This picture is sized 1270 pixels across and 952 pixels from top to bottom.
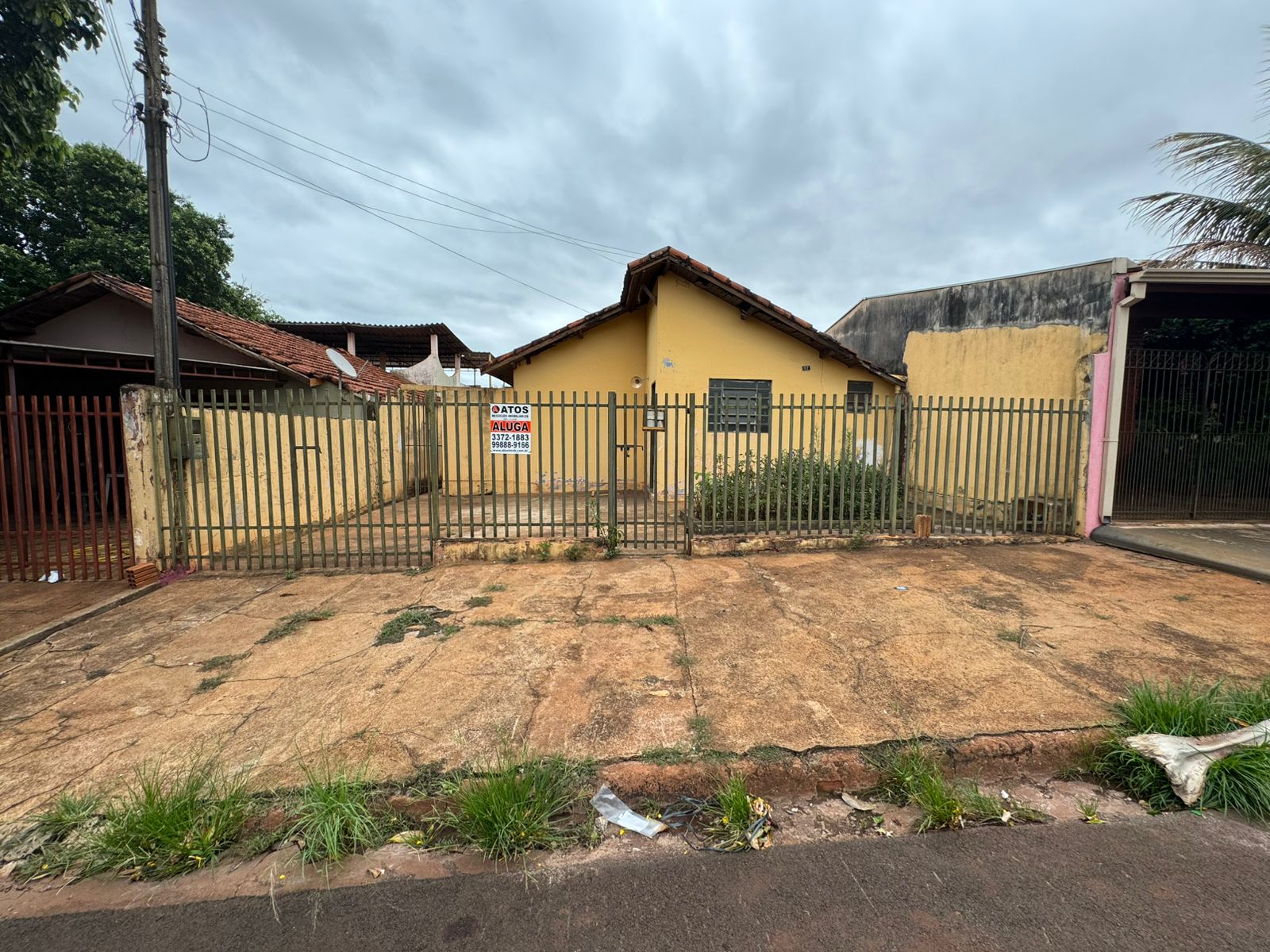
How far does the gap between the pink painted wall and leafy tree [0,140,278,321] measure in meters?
21.3

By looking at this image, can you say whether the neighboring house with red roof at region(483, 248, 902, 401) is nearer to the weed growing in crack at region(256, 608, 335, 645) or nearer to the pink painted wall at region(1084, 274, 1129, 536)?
the pink painted wall at region(1084, 274, 1129, 536)

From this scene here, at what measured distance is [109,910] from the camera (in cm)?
212

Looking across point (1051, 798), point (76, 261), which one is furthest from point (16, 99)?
point (76, 261)

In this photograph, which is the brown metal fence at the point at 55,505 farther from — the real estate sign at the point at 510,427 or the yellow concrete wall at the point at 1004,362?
the yellow concrete wall at the point at 1004,362

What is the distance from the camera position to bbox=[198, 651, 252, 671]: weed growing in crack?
4016mm

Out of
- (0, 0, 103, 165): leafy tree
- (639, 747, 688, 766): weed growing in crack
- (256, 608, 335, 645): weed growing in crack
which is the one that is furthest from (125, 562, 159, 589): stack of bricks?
(639, 747, 688, 766): weed growing in crack

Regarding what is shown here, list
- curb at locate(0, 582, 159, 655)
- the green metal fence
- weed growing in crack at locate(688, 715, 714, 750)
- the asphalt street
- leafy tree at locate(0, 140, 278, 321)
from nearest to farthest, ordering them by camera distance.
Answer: the asphalt street
weed growing in crack at locate(688, 715, 714, 750)
curb at locate(0, 582, 159, 655)
the green metal fence
leafy tree at locate(0, 140, 278, 321)

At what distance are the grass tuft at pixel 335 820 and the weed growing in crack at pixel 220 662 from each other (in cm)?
196

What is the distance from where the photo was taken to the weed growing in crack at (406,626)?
446 cm

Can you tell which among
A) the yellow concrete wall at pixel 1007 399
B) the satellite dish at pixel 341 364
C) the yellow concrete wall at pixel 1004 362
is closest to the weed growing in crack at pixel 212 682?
the yellow concrete wall at pixel 1007 399

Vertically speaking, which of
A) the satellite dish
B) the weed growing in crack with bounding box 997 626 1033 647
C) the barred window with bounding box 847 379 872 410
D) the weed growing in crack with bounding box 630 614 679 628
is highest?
the satellite dish

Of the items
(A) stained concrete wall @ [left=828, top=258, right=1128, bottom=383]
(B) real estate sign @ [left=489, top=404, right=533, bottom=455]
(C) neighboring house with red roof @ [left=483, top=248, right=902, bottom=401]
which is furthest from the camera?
(C) neighboring house with red roof @ [left=483, top=248, right=902, bottom=401]

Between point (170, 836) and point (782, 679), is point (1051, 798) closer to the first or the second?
point (782, 679)

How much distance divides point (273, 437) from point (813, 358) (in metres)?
9.10
